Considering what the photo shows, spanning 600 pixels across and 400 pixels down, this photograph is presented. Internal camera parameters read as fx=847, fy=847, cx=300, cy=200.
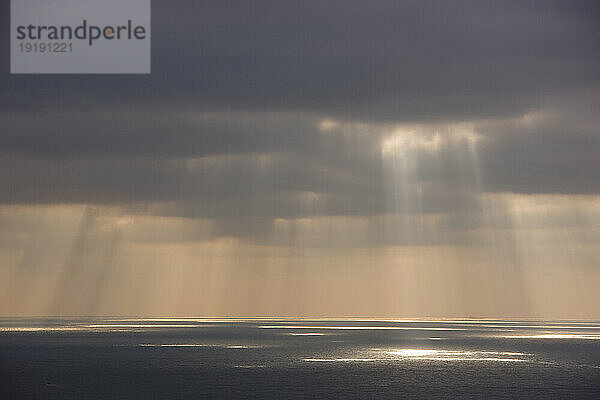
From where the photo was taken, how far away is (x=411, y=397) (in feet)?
314

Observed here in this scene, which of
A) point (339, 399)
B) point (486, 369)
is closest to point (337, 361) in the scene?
point (486, 369)

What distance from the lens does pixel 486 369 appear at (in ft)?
451

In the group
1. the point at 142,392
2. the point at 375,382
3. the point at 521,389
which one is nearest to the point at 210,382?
the point at 142,392

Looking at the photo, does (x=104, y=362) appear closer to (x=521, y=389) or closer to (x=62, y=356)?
(x=62, y=356)

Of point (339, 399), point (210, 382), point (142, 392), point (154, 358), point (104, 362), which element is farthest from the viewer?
point (154, 358)

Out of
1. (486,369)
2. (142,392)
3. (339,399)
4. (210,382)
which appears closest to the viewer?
(339,399)

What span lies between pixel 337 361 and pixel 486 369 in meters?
Result: 28.6

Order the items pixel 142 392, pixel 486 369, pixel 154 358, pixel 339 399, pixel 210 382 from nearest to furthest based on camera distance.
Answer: pixel 339 399
pixel 142 392
pixel 210 382
pixel 486 369
pixel 154 358

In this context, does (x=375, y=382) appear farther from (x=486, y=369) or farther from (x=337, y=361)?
(x=337, y=361)

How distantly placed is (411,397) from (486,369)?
1797 inches

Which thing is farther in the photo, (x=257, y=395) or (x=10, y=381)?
(x=10, y=381)

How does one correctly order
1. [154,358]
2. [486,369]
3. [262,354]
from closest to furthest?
[486,369]
[154,358]
[262,354]

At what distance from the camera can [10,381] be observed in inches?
4500

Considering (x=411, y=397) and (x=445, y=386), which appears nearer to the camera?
(x=411, y=397)
